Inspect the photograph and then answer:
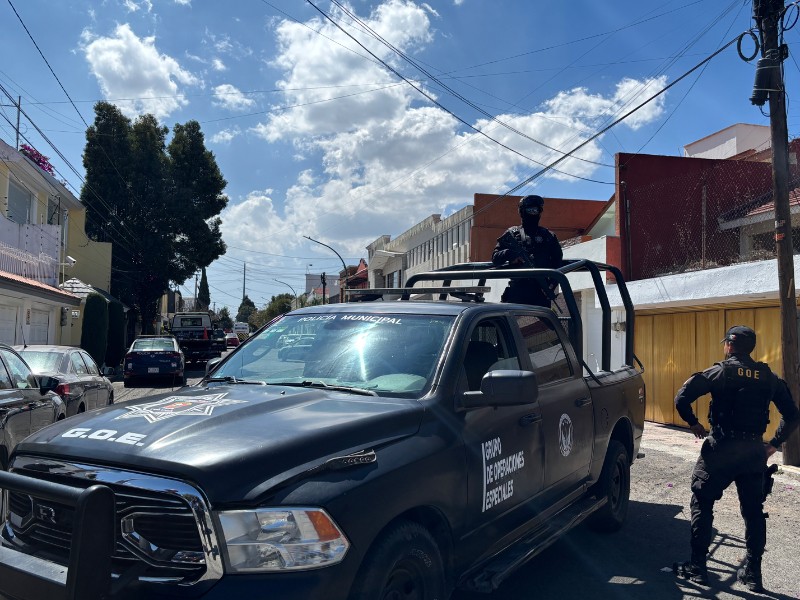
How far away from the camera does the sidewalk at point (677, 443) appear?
27.6 ft

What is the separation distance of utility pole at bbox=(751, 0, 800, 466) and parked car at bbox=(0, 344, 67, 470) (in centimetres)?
857

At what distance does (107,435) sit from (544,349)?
2961 millimetres

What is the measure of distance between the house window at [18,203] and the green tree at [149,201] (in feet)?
30.1

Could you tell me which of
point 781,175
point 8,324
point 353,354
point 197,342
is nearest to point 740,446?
point 353,354

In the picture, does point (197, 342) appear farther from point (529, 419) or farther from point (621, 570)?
point (529, 419)

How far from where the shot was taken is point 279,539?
7.84 feet

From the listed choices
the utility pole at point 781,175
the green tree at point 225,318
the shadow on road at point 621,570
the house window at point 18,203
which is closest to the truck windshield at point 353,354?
the shadow on road at point 621,570

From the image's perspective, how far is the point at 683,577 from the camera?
4695 millimetres

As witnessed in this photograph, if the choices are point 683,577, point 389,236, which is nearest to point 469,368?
point 683,577

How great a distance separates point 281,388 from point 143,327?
119 ft

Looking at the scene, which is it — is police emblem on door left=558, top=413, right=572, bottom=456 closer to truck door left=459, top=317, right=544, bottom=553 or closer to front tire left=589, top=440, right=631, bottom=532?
truck door left=459, top=317, right=544, bottom=553

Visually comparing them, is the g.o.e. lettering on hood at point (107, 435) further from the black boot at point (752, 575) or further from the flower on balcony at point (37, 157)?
the flower on balcony at point (37, 157)

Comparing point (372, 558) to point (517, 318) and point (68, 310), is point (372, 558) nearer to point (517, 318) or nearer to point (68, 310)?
point (517, 318)

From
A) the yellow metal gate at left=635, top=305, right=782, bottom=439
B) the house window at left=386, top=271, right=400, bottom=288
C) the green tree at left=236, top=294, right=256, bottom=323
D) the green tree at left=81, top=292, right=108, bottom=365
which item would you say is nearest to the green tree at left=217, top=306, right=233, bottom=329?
the green tree at left=236, top=294, right=256, bottom=323
